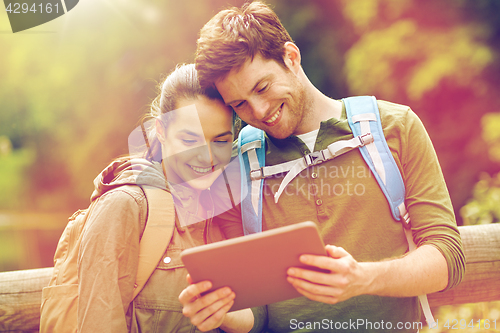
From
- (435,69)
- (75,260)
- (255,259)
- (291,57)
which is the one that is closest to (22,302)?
(75,260)

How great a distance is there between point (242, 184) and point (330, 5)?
84.0 inches

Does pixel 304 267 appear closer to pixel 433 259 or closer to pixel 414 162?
pixel 433 259

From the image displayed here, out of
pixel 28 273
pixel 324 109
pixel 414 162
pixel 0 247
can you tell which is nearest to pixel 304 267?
pixel 414 162

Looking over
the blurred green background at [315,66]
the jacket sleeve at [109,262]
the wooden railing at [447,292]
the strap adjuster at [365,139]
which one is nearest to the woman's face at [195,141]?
the jacket sleeve at [109,262]

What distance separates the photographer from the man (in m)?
1.46

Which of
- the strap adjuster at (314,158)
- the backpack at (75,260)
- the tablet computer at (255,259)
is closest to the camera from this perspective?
the tablet computer at (255,259)

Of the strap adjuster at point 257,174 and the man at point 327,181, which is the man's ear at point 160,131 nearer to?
the man at point 327,181

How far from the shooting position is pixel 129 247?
1272 mm

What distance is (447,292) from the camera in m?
1.82

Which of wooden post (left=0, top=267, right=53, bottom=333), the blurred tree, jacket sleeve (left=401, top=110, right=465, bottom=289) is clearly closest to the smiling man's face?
jacket sleeve (left=401, top=110, right=465, bottom=289)

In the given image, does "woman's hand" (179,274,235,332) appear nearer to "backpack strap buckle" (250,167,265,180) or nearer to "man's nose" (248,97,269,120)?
"backpack strap buckle" (250,167,265,180)

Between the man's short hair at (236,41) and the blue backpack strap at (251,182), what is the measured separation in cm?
35

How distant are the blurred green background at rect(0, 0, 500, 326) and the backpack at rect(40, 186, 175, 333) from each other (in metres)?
1.71

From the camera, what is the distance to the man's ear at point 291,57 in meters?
1.62
